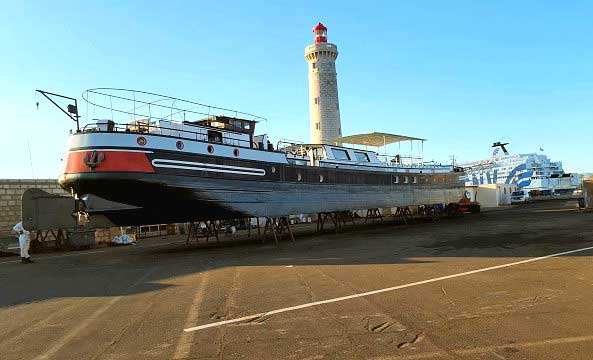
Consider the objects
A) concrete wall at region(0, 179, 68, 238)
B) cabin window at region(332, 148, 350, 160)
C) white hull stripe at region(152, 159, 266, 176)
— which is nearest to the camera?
white hull stripe at region(152, 159, 266, 176)

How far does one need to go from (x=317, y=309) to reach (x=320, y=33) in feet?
159

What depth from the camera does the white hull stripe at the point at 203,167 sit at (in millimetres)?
16234

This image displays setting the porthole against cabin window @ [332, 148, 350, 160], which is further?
cabin window @ [332, 148, 350, 160]

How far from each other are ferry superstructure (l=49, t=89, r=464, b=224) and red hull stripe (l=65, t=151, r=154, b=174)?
0.11 feet

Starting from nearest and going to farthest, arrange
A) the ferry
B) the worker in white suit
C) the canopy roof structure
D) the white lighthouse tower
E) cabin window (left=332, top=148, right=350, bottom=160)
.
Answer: the worker in white suit, cabin window (left=332, top=148, right=350, bottom=160), the canopy roof structure, the white lighthouse tower, the ferry

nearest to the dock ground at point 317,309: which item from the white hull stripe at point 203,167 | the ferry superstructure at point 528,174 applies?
the white hull stripe at point 203,167

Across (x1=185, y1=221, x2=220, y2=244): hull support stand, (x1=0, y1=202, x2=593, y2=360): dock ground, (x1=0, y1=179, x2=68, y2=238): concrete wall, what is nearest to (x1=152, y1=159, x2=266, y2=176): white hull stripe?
(x1=185, y1=221, x2=220, y2=244): hull support stand

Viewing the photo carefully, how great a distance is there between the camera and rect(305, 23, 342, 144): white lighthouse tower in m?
48.3

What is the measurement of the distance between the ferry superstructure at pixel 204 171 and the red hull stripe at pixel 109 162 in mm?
35

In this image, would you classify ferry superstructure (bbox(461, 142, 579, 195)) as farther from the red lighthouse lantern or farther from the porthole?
the porthole

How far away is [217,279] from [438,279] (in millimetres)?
5109

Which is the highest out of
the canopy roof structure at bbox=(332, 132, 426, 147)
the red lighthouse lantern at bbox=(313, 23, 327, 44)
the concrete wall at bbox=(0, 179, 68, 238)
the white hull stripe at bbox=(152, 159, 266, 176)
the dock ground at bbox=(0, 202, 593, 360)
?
the red lighthouse lantern at bbox=(313, 23, 327, 44)

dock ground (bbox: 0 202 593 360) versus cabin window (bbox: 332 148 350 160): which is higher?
cabin window (bbox: 332 148 350 160)

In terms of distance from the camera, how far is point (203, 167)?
17.3 metres
